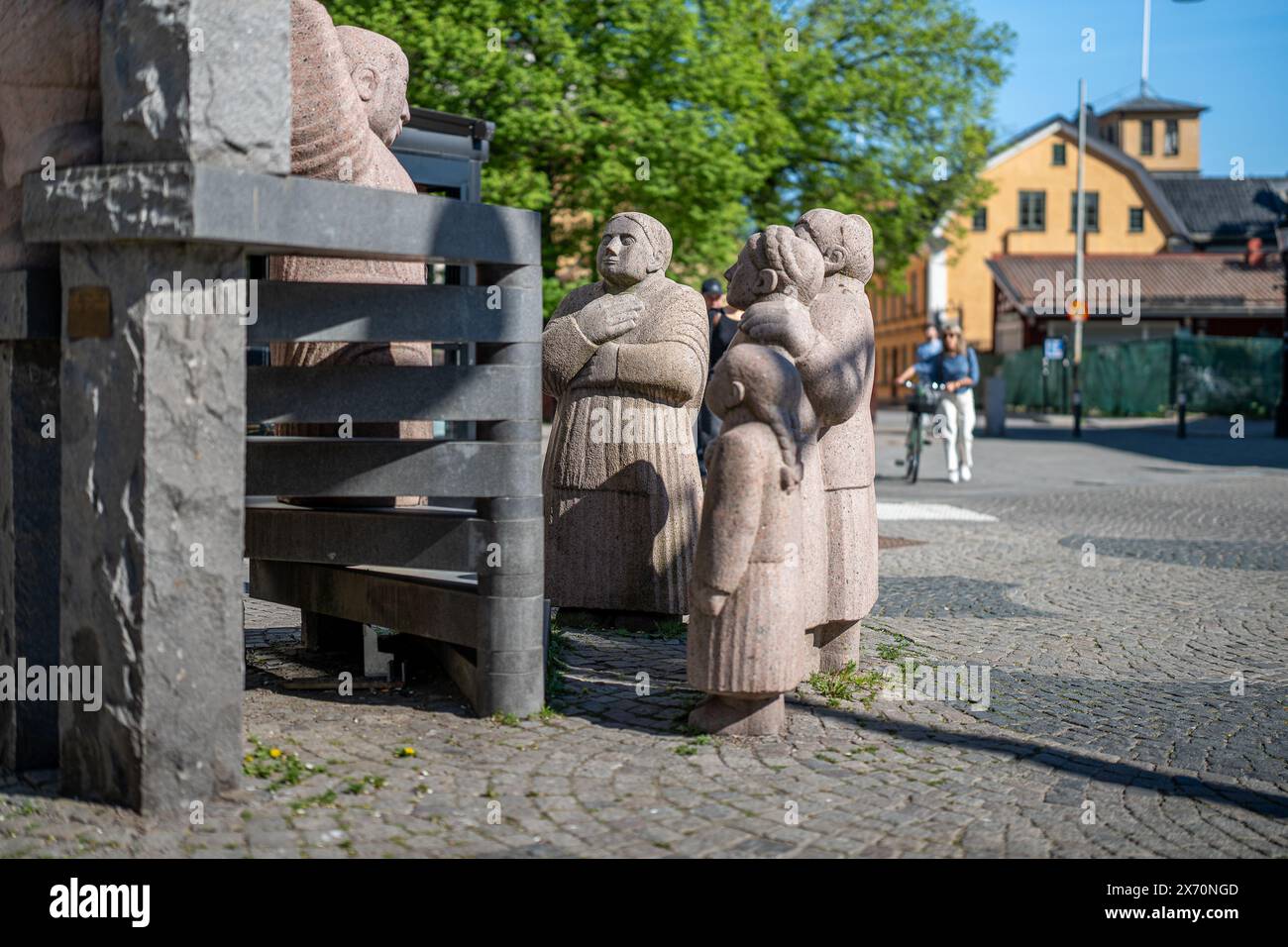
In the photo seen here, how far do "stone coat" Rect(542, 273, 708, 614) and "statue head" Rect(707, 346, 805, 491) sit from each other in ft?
6.11

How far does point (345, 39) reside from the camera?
6129 mm

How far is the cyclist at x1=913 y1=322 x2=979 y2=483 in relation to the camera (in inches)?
677

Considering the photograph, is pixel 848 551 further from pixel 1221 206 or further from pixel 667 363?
pixel 1221 206

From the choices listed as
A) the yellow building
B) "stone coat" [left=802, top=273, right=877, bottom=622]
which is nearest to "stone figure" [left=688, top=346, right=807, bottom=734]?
"stone coat" [left=802, top=273, right=877, bottom=622]

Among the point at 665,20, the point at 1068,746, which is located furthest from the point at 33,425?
the point at 665,20

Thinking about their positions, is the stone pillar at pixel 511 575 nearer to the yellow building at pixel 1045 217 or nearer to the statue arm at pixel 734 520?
the statue arm at pixel 734 520

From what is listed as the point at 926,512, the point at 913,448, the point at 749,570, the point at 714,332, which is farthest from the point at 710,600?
the point at 913,448

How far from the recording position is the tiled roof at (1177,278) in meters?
49.1

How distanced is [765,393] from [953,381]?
12338 mm

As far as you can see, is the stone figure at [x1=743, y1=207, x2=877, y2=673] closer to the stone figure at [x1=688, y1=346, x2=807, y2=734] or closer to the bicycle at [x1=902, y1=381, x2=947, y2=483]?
the stone figure at [x1=688, y1=346, x2=807, y2=734]

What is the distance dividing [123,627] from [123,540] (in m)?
0.26

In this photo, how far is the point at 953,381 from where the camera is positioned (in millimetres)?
17203

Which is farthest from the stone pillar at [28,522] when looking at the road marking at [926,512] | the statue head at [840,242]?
the road marking at [926,512]

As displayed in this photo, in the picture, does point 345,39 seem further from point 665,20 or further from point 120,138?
point 665,20
